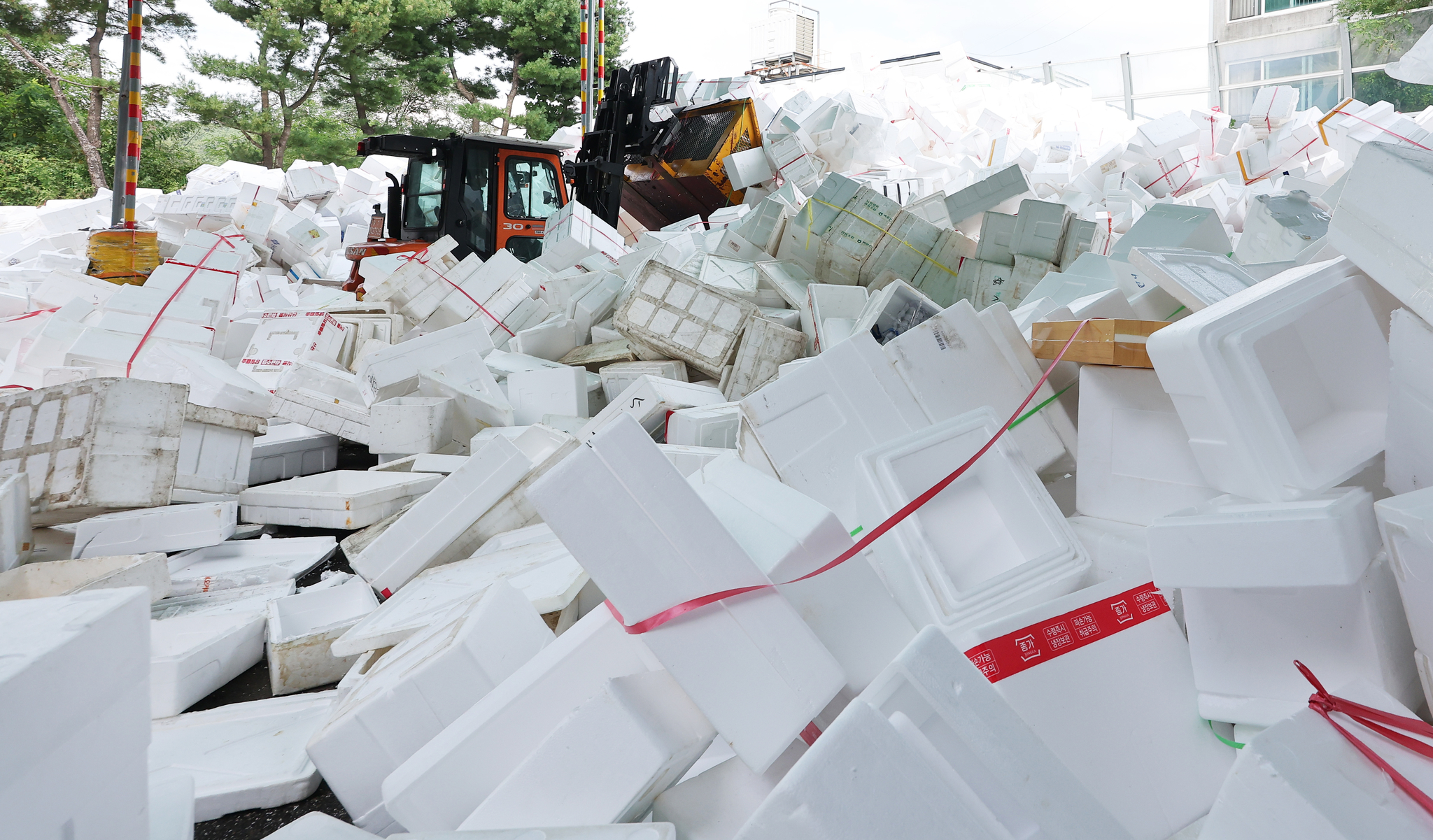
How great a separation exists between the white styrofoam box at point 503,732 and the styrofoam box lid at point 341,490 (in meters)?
2.27

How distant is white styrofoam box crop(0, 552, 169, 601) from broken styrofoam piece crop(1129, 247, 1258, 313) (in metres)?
3.01

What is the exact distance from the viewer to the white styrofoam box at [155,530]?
318 centimetres

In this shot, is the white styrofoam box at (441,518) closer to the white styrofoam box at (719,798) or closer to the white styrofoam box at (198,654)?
the white styrofoam box at (198,654)

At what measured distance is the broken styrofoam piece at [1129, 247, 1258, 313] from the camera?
2.04 m

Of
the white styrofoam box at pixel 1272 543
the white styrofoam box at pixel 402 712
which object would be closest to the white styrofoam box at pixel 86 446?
the white styrofoam box at pixel 402 712

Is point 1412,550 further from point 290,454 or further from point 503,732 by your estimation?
point 290,454

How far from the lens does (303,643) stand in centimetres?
256

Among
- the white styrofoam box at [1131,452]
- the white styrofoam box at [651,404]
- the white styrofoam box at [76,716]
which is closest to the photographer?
the white styrofoam box at [76,716]

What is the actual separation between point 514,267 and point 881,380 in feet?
15.5

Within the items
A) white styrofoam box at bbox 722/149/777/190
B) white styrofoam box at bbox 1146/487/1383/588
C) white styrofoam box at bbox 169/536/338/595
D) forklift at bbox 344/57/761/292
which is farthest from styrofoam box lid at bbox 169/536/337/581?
white styrofoam box at bbox 722/149/777/190

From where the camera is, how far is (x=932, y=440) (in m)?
1.97

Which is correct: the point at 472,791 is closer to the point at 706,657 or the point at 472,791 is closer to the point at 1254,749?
the point at 706,657

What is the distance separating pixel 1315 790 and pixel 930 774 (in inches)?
19.6

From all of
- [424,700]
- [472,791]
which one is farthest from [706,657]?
[424,700]
